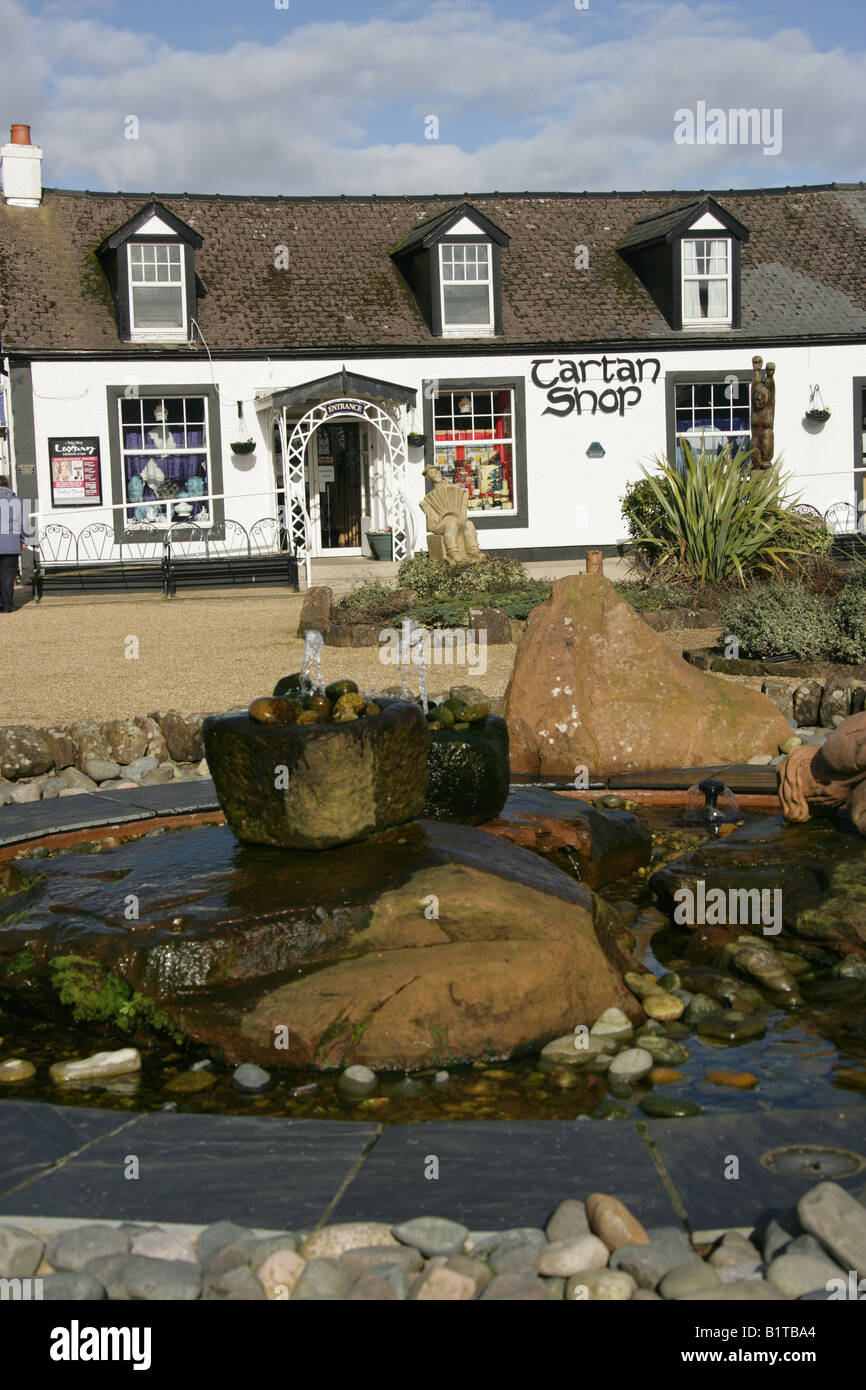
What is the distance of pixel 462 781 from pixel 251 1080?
244 cm

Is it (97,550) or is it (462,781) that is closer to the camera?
(462,781)

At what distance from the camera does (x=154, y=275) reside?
2350 centimetres

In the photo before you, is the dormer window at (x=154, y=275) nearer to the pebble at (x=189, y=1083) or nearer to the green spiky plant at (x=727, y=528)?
the green spiky plant at (x=727, y=528)

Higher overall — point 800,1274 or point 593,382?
point 593,382

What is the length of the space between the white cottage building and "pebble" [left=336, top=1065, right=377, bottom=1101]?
61.4ft

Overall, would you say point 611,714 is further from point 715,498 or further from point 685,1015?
point 715,498

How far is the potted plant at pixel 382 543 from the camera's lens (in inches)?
963

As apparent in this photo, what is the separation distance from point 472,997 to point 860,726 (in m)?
2.38

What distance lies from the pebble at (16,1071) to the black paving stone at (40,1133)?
17.8 inches

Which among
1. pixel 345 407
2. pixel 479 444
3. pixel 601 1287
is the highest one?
pixel 345 407

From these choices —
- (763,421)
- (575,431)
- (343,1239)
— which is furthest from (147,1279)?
(575,431)

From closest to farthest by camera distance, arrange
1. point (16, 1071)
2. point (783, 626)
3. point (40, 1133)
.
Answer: point (40, 1133)
point (16, 1071)
point (783, 626)
